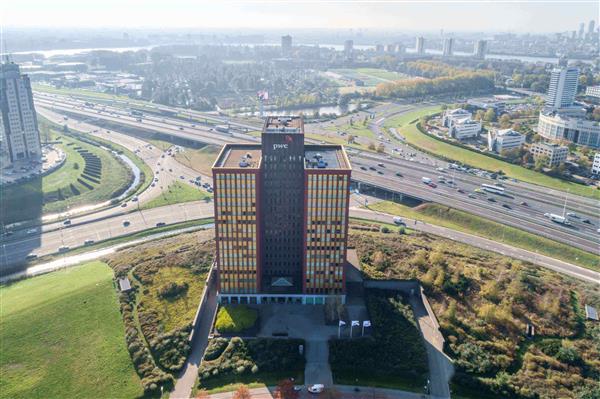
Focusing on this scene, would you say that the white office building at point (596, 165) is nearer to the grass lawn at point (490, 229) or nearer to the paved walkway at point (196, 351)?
the grass lawn at point (490, 229)

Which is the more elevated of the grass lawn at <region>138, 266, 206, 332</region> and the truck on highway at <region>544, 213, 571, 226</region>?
the truck on highway at <region>544, 213, 571, 226</region>

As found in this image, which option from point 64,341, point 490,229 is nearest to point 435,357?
point 490,229

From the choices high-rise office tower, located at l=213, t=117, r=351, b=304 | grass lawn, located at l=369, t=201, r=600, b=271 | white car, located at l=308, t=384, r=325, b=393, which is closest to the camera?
white car, located at l=308, t=384, r=325, b=393

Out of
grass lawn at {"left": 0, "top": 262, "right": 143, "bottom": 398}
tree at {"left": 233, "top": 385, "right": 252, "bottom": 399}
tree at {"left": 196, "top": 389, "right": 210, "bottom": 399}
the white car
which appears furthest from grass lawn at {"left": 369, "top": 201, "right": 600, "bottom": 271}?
tree at {"left": 196, "top": 389, "right": 210, "bottom": 399}

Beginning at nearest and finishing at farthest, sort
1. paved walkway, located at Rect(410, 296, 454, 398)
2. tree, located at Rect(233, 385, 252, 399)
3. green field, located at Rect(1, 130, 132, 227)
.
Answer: tree, located at Rect(233, 385, 252, 399)
paved walkway, located at Rect(410, 296, 454, 398)
green field, located at Rect(1, 130, 132, 227)

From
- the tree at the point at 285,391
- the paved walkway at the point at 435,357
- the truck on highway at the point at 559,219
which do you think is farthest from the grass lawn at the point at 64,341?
the truck on highway at the point at 559,219

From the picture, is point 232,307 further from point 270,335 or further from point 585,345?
point 585,345

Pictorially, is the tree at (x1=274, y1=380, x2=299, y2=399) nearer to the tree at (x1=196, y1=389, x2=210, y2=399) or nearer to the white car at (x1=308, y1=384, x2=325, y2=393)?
the white car at (x1=308, y1=384, x2=325, y2=393)
